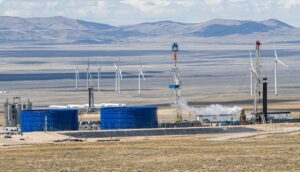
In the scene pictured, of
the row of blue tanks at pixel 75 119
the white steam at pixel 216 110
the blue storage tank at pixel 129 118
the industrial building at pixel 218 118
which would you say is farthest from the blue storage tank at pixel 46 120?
the white steam at pixel 216 110

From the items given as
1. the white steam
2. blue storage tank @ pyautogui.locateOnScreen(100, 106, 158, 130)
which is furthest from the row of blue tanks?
the white steam

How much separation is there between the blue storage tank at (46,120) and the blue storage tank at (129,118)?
4806 millimetres

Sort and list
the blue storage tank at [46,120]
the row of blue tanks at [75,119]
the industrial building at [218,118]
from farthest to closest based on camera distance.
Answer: the industrial building at [218,118] → the row of blue tanks at [75,119] → the blue storage tank at [46,120]

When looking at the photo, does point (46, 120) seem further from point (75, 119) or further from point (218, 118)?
point (218, 118)

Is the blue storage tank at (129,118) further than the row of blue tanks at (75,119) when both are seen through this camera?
Yes

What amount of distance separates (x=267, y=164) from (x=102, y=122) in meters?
56.0

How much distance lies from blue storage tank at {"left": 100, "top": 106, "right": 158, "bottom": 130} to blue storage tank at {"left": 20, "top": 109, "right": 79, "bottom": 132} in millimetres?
4806

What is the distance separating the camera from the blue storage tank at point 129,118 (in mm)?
124938

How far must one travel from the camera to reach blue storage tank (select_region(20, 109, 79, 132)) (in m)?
122

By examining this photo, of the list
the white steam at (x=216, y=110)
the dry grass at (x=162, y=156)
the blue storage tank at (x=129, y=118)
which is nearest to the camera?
the dry grass at (x=162, y=156)

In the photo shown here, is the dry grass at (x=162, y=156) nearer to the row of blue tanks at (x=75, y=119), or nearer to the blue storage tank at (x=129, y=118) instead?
the blue storage tank at (x=129, y=118)

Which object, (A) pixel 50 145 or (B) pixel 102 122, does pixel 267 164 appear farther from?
(B) pixel 102 122

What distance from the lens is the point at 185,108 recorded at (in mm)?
156750

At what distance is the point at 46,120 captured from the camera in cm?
12225
